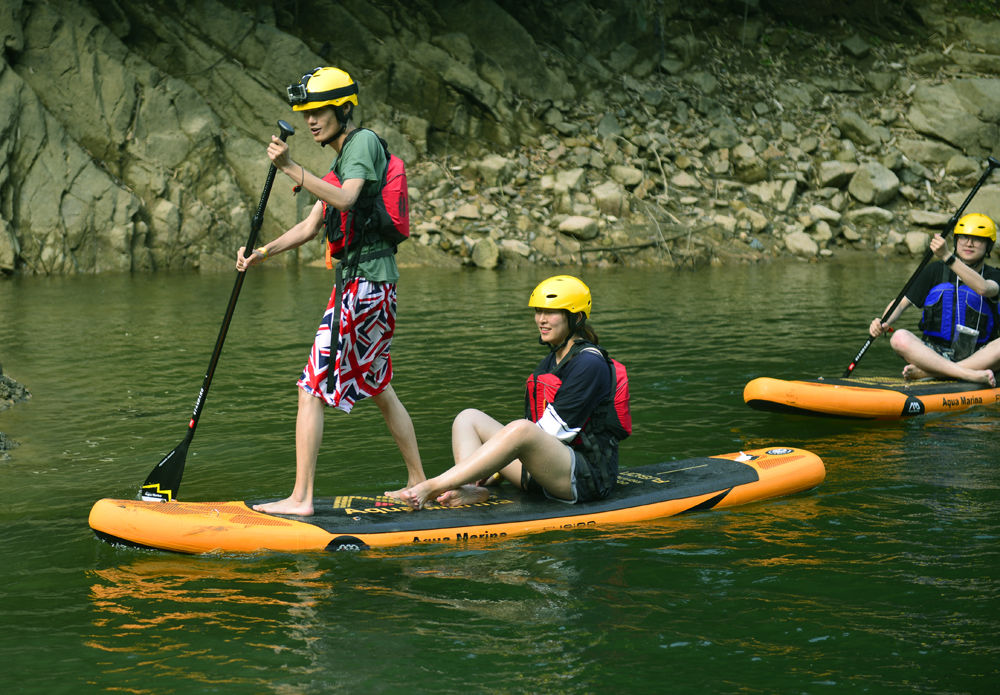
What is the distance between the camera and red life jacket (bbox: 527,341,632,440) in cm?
545

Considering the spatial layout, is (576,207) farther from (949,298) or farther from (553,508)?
(553,508)

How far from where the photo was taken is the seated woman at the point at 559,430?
5.28m

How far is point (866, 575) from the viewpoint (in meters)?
4.89

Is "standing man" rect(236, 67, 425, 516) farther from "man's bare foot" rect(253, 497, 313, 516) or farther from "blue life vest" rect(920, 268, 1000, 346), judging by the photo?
"blue life vest" rect(920, 268, 1000, 346)

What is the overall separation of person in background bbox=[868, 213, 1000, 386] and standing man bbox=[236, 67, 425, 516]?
4964 millimetres

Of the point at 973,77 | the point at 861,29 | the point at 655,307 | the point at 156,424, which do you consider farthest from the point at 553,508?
the point at 861,29

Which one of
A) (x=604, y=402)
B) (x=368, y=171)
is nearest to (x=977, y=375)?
(x=604, y=402)

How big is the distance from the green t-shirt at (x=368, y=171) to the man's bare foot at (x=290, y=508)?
1.17m

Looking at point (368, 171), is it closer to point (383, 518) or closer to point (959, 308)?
point (383, 518)

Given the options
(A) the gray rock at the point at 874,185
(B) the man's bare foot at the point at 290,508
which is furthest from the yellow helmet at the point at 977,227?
(A) the gray rock at the point at 874,185

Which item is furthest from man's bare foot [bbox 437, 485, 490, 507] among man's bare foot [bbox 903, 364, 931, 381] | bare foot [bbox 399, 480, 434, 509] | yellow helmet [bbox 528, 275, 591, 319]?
man's bare foot [bbox 903, 364, 931, 381]

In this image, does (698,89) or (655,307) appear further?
(698,89)

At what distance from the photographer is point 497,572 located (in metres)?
4.96

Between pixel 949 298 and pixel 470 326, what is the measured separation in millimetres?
5841
